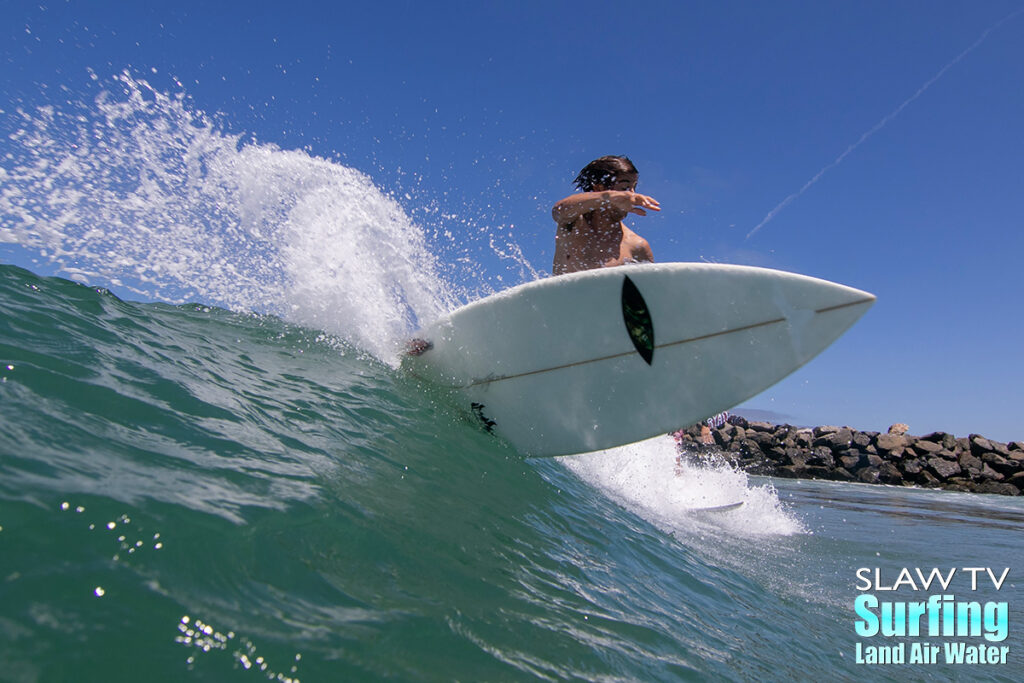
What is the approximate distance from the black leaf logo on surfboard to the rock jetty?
14.7 meters

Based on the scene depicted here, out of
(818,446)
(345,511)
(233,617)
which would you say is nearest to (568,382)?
(345,511)

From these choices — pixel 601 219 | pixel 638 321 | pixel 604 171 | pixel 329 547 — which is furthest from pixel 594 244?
pixel 329 547

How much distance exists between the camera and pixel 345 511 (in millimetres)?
2037

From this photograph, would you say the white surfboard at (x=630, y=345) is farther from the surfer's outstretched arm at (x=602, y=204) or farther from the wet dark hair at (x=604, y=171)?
the wet dark hair at (x=604, y=171)

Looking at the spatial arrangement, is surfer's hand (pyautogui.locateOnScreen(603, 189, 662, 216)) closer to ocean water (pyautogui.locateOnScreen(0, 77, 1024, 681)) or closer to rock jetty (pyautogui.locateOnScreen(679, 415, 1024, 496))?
ocean water (pyautogui.locateOnScreen(0, 77, 1024, 681))

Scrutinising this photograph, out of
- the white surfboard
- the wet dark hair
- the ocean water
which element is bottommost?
the ocean water

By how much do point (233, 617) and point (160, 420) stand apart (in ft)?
4.31

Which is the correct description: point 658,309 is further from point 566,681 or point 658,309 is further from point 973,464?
point 973,464

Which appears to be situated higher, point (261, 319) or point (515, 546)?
point (261, 319)

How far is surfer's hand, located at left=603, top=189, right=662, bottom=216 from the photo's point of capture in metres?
4.20

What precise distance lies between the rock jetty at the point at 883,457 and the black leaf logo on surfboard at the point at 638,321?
14660mm

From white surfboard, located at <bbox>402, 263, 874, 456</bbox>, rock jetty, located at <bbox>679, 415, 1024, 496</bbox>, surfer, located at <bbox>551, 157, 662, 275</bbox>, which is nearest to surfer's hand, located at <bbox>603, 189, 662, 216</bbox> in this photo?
surfer, located at <bbox>551, 157, 662, 275</bbox>

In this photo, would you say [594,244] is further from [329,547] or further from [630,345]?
[329,547]

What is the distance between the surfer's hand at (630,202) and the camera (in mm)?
4203
